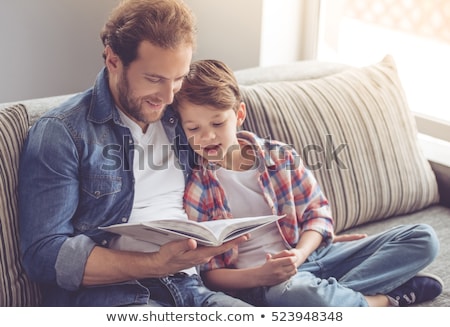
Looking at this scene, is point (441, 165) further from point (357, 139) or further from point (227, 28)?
point (227, 28)

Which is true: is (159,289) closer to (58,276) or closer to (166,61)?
(58,276)

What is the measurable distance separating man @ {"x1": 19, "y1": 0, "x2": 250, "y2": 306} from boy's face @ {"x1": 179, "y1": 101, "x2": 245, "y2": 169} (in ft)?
0.26

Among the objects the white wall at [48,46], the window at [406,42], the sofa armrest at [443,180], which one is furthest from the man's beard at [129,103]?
the window at [406,42]

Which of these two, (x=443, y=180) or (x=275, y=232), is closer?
(x=275, y=232)

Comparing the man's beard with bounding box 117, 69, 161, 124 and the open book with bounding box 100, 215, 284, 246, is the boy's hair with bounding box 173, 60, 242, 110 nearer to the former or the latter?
the man's beard with bounding box 117, 69, 161, 124

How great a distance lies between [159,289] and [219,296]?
0.13 m

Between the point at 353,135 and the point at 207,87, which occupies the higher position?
the point at 207,87

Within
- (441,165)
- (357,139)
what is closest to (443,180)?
(441,165)

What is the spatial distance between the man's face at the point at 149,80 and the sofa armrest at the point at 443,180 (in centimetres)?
102

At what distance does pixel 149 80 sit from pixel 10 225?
0.41 meters

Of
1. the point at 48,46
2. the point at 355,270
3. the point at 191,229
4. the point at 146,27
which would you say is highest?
the point at 146,27

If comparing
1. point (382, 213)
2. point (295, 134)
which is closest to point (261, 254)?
point (295, 134)

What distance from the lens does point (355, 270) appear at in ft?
5.43

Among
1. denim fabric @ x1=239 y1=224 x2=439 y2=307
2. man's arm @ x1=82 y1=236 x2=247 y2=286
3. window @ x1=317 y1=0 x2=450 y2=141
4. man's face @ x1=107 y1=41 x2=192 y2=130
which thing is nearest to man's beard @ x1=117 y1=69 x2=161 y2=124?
man's face @ x1=107 y1=41 x2=192 y2=130
